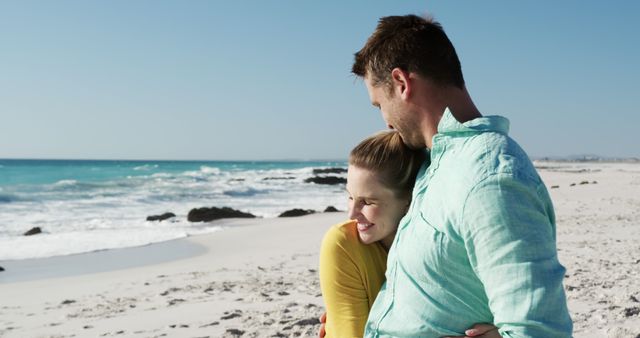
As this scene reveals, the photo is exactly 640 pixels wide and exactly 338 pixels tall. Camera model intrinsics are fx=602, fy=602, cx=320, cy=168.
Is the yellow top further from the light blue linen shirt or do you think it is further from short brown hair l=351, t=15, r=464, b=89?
short brown hair l=351, t=15, r=464, b=89

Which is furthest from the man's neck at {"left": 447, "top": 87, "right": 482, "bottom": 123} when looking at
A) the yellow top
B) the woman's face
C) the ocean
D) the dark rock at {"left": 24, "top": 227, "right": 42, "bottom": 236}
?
the dark rock at {"left": 24, "top": 227, "right": 42, "bottom": 236}

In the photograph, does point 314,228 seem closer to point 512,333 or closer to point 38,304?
point 38,304

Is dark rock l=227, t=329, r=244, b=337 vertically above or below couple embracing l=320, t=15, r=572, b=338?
below

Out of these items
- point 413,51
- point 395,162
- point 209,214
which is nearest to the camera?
point 413,51

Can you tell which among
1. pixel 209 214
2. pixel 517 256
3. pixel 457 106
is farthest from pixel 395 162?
pixel 209 214

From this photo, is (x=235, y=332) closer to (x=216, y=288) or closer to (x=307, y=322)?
(x=307, y=322)

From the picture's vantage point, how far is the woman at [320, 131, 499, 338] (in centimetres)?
249

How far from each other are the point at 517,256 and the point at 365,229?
41.8 inches

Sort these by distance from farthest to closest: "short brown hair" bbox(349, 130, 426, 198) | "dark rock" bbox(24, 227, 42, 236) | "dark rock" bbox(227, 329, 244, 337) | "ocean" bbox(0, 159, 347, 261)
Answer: "dark rock" bbox(24, 227, 42, 236) < "ocean" bbox(0, 159, 347, 261) < "dark rock" bbox(227, 329, 244, 337) < "short brown hair" bbox(349, 130, 426, 198)

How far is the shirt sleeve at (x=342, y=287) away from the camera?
261cm

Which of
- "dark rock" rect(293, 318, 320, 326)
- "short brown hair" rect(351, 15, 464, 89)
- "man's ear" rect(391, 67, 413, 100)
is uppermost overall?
"short brown hair" rect(351, 15, 464, 89)

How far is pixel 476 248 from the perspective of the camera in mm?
1657

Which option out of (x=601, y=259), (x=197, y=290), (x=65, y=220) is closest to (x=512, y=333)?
(x=197, y=290)

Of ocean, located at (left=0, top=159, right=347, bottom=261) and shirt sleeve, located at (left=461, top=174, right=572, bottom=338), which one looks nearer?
shirt sleeve, located at (left=461, top=174, right=572, bottom=338)
